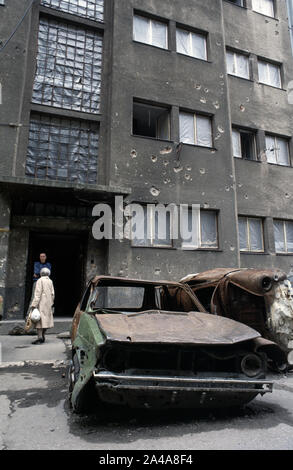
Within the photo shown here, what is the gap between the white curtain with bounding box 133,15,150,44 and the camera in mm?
11367

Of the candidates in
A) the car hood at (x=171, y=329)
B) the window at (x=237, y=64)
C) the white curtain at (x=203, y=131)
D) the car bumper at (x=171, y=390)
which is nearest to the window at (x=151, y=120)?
the white curtain at (x=203, y=131)

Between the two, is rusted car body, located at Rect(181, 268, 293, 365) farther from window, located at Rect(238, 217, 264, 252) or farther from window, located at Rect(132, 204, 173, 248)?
window, located at Rect(238, 217, 264, 252)

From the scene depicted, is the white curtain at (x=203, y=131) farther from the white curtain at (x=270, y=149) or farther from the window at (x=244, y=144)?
the white curtain at (x=270, y=149)

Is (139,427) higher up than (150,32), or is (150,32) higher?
(150,32)

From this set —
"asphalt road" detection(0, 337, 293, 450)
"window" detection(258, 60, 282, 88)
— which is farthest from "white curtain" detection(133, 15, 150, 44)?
"asphalt road" detection(0, 337, 293, 450)

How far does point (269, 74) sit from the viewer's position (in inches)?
550

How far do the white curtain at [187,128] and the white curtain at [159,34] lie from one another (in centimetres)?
282

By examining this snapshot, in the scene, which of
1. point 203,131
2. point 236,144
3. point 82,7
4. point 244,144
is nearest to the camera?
point 82,7

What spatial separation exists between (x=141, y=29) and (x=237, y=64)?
4.45 meters

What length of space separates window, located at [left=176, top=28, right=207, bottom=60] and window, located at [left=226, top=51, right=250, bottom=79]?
4.50 feet

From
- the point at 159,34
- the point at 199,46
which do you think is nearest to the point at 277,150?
the point at 199,46

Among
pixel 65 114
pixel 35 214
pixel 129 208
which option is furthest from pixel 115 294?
pixel 65 114

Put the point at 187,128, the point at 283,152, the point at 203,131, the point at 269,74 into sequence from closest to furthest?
1. the point at 187,128
2. the point at 203,131
3. the point at 283,152
4. the point at 269,74

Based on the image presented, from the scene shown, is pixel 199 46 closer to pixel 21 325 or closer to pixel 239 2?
pixel 239 2
